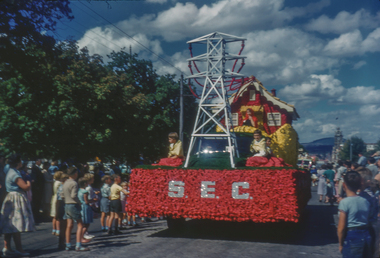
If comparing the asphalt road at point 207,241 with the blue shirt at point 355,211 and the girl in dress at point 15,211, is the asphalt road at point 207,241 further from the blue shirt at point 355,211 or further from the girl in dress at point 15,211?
the blue shirt at point 355,211

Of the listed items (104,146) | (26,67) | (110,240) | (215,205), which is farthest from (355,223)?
(104,146)

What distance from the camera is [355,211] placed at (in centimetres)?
455

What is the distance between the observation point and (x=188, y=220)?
1279 centimetres

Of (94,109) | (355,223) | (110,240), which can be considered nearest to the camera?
(355,223)

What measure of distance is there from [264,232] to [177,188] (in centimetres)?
280

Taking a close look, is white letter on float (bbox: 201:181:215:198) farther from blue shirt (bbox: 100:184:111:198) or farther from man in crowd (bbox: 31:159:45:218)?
man in crowd (bbox: 31:159:45:218)

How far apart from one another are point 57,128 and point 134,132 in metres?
7.13

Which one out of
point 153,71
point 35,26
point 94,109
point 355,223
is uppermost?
point 153,71

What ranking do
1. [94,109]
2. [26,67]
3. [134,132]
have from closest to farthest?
[26,67] < [94,109] < [134,132]

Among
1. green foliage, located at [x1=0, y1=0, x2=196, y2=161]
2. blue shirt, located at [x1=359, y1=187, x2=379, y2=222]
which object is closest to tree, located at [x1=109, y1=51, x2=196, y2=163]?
green foliage, located at [x1=0, y1=0, x2=196, y2=161]

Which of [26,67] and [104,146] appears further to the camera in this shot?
[104,146]

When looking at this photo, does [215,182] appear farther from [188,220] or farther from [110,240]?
[188,220]

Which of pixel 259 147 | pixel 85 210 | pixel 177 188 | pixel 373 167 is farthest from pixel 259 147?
pixel 85 210

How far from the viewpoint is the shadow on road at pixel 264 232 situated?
29.5ft
